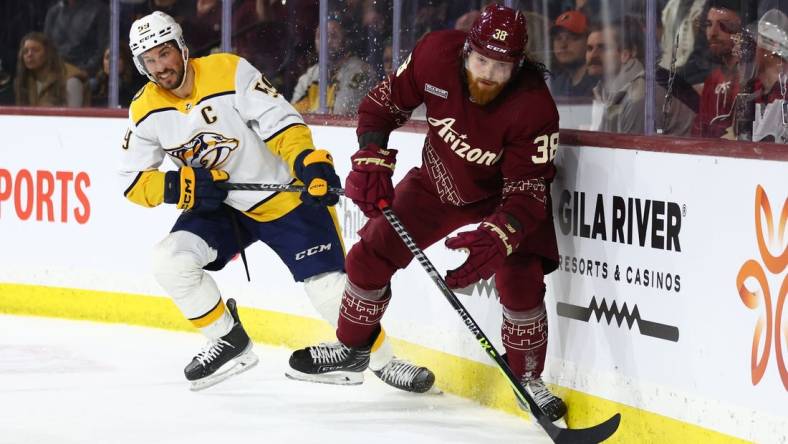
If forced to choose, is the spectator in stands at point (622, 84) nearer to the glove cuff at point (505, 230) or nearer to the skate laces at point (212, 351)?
the glove cuff at point (505, 230)

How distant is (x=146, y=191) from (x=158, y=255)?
8.2 inches

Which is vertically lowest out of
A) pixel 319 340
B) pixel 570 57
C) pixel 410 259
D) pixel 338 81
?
pixel 319 340

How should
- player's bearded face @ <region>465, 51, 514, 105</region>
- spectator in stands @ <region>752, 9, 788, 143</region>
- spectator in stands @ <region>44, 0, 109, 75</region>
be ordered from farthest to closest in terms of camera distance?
spectator in stands @ <region>44, 0, 109, 75</region>
player's bearded face @ <region>465, 51, 514, 105</region>
spectator in stands @ <region>752, 9, 788, 143</region>

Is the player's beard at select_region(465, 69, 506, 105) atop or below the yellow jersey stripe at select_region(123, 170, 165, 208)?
atop

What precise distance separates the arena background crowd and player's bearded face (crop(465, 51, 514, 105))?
0.53 meters

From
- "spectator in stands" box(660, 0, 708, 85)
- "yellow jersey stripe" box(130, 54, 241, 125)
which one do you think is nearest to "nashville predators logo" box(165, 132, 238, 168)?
"yellow jersey stripe" box(130, 54, 241, 125)

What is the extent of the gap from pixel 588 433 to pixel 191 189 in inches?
54.9

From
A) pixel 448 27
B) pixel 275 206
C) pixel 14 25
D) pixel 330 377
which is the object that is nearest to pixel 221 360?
pixel 330 377

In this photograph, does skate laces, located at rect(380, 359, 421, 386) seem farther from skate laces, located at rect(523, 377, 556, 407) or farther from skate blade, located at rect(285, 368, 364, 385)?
skate laces, located at rect(523, 377, 556, 407)

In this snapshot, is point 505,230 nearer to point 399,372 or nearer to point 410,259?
point 410,259

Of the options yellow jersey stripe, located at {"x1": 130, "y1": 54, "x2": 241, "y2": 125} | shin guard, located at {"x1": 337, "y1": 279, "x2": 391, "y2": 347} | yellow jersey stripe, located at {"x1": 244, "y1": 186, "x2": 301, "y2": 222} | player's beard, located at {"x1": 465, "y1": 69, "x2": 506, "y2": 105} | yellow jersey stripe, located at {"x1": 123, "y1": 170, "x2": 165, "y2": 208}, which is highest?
player's beard, located at {"x1": 465, "y1": 69, "x2": 506, "y2": 105}

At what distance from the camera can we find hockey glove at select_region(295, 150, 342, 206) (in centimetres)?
386

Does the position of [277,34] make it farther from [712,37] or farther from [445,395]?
[712,37]

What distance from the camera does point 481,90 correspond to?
345 centimetres
